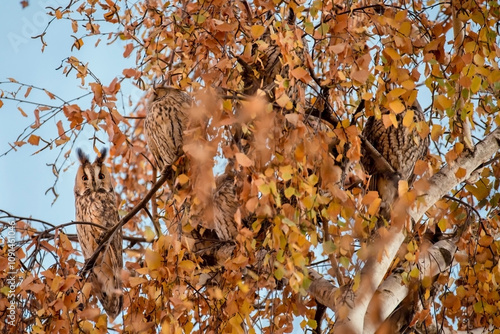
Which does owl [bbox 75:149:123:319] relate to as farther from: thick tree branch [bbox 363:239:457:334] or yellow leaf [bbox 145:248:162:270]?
thick tree branch [bbox 363:239:457:334]

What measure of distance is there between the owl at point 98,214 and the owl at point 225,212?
58 cm

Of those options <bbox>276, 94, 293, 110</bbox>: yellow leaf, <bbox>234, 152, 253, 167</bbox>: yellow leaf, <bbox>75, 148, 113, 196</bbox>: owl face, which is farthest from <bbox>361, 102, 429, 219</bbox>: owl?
<bbox>75, 148, 113, 196</bbox>: owl face

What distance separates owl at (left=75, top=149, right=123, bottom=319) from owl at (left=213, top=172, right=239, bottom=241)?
1.89 ft

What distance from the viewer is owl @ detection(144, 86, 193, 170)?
2.99 m

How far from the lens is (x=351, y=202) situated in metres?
2.16

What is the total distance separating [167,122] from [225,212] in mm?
A: 823

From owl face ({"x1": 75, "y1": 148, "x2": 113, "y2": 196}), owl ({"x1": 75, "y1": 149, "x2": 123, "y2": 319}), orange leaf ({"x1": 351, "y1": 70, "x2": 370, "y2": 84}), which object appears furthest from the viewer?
owl face ({"x1": 75, "y1": 148, "x2": 113, "y2": 196})

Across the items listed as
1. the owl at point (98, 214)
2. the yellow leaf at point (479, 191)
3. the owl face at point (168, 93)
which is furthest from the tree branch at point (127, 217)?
the yellow leaf at point (479, 191)

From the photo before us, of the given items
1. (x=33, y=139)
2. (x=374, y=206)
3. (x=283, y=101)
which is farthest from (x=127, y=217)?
(x=374, y=206)

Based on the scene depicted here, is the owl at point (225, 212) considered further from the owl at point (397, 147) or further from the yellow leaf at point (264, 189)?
the yellow leaf at point (264, 189)

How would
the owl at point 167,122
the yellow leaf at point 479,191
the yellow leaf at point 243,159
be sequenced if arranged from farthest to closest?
the owl at point 167,122 < the yellow leaf at point 479,191 < the yellow leaf at point 243,159

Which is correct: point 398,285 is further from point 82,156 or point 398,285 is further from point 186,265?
point 82,156

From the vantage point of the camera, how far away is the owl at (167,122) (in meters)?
2.99

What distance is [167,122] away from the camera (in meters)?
3.00
